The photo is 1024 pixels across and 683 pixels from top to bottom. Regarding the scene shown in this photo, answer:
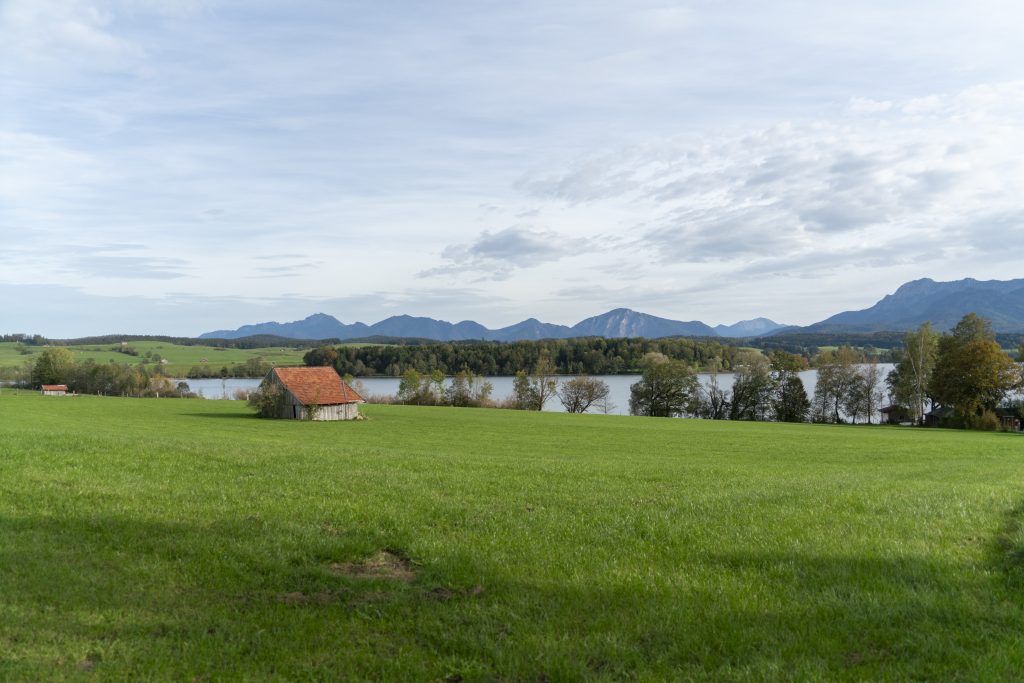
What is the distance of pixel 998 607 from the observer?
20.1 ft

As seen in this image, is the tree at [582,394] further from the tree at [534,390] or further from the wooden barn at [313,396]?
the wooden barn at [313,396]

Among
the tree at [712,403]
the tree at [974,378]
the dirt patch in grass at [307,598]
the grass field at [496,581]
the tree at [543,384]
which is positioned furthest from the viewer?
the tree at [543,384]

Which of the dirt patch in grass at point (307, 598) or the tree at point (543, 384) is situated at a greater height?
the dirt patch in grass at point (307, 598)

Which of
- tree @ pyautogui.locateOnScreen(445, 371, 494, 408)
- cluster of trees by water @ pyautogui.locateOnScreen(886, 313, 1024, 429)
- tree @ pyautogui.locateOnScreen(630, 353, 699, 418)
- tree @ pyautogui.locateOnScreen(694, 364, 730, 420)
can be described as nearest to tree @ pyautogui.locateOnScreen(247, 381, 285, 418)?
tree @ pyautogui.locateOnScreen(445, 371, 494, 408)

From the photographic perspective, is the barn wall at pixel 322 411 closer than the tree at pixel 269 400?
Yes

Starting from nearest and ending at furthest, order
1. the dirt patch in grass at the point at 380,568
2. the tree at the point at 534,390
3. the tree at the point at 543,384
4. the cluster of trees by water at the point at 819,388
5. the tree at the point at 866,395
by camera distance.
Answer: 1. the dirt patch in grass at the point at 380,568
2. the cluster of trees by water at the point at 819,388
3. the tree at the point at 866,395
4. the tree at the point at 534,390
5. the tree at the point at 543,384

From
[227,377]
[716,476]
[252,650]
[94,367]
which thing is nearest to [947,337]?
[716,476]

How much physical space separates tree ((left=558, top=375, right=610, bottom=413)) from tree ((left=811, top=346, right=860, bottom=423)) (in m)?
30.6

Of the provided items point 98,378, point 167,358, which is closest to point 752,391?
Answer: point 98,378

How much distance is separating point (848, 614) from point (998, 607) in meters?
1.47

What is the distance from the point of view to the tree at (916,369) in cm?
7769

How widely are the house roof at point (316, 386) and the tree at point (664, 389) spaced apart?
43.9 metres

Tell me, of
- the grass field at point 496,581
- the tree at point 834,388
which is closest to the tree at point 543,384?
the tree at point 834,388

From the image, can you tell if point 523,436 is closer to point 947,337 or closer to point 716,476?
point 716,476
